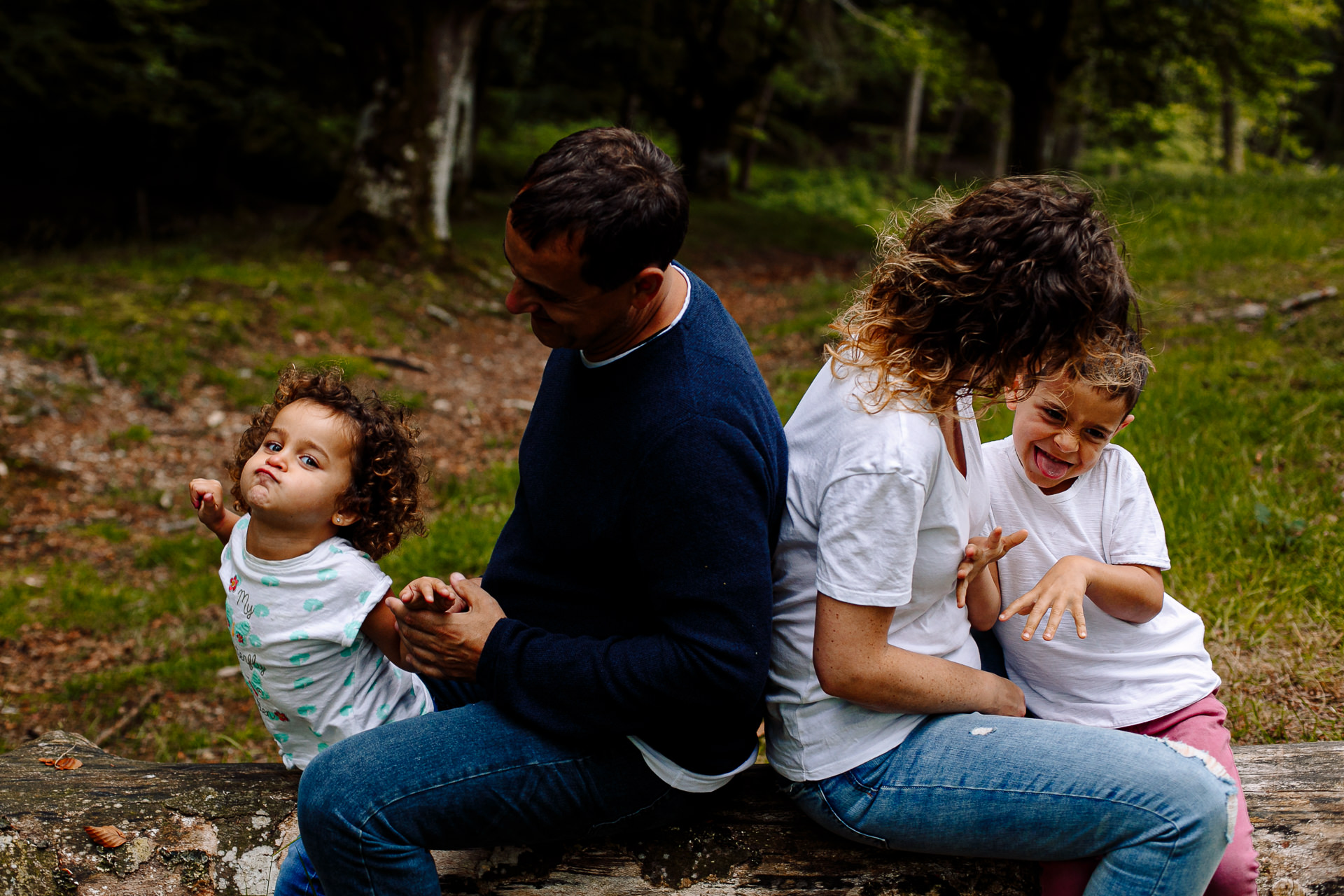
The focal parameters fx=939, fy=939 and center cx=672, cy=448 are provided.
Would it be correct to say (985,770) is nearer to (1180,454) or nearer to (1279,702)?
(1279,702)

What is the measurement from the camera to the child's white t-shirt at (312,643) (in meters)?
2.11

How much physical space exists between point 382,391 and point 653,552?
236 inches

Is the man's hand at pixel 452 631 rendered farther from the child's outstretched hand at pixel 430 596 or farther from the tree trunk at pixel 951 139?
the tree trunk at pixel 951 139

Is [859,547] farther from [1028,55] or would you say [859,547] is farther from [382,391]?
[1028,55]

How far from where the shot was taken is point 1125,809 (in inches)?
66.7

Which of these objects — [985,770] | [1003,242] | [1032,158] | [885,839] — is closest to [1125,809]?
[985,770]

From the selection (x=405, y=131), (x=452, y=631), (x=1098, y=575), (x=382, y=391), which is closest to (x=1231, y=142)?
(x=405, y=131)

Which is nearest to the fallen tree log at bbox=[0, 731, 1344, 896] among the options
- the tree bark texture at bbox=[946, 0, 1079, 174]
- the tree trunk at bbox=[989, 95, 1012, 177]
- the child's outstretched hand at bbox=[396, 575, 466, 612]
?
the child's outstretched hand at bbox=[396, 575, 466, 612]

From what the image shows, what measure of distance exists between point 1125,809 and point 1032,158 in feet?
42.8

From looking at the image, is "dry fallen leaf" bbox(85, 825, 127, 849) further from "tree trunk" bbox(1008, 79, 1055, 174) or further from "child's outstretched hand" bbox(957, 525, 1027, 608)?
"tree trunk" bbox(1008, 79, 1055, 174)

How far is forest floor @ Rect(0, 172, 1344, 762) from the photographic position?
3.64m

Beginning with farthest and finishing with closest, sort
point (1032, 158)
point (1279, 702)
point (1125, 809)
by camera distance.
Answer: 1. point (1032, 158)
2. point (1279, 702)
3. point (1125, 809)

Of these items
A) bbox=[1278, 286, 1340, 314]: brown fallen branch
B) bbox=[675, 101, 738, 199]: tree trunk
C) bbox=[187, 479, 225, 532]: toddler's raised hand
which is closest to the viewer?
bbox=[187, 479, 225, 532]: toddler's raised hand

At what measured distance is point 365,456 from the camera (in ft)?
7.55
